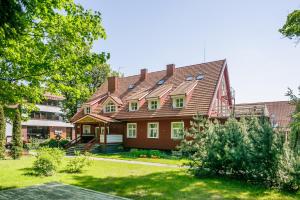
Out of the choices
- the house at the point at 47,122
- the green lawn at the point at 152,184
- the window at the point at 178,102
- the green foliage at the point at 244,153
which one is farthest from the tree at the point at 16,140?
the house at the point at 47,122

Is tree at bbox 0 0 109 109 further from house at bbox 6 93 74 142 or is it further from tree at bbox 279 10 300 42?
house at bbox 6 93 74 142

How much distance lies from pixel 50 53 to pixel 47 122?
142 feet

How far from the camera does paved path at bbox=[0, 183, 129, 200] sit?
28.7 feet

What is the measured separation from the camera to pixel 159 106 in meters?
26.8

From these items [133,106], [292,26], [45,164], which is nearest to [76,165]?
[45,164]

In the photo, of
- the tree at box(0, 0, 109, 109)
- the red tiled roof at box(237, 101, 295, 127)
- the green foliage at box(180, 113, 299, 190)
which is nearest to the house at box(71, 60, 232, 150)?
the green foliage at box(180, 113, 299, 190)

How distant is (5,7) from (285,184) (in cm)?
1064

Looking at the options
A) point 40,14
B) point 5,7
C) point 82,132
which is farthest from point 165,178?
point 82,132

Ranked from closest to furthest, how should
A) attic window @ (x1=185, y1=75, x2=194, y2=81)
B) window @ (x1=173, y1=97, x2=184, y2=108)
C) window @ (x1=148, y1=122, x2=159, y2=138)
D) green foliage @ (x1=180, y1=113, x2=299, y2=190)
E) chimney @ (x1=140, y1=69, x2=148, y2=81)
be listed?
green foliage @ (x1=180, y1=113, x2=299, y2=190) → window @ (x1=173, y1=97, x2=184, y2=108) → window @ (x1=148, y1=122, x2=159, y2=138) → attic window @ (x1=185, y1=75, x2=194, y2=81) → chimney @ (x1=140, y1=69, x2=148, y2=81)

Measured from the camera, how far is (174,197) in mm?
9203

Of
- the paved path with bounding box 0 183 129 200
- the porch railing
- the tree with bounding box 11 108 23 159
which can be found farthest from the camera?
the porch railing

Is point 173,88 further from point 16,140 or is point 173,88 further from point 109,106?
point 16,140

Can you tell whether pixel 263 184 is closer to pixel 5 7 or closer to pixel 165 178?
pixel 165 178

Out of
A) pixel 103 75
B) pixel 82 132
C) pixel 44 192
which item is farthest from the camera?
pixel 103 75
